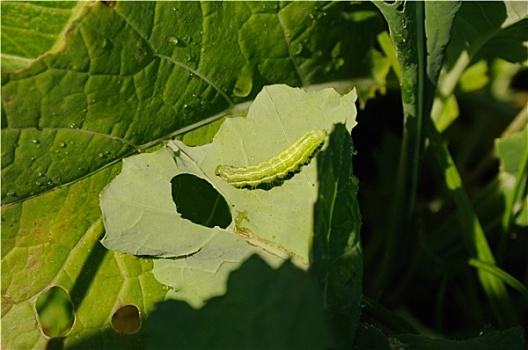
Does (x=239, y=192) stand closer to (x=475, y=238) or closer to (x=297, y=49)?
(x=297, y=49)

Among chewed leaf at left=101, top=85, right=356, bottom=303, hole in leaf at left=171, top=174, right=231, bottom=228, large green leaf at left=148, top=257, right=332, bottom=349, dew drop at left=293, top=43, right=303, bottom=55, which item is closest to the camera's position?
large green leaf at left=148, top=257, right=332, bottom=349

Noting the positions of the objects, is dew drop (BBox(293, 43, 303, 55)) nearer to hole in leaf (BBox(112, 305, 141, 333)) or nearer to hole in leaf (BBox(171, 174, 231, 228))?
hole in leaf (BBox(171, 174, 231, 228))

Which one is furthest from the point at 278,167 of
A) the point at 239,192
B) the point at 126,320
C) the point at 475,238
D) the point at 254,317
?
the point at 475,238

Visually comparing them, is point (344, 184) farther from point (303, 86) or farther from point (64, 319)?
point (64, 319)

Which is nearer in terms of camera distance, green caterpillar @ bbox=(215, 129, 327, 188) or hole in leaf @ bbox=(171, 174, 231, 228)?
green caterpillar @ bbox=(215, 129, 327, 188)

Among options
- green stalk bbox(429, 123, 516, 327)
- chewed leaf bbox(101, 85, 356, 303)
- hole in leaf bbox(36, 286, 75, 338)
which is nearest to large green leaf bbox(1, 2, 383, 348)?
hole in leaf bbox(36, 286, 75, 338)

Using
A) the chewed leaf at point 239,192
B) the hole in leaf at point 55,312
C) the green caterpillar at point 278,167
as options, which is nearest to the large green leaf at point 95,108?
the hole in leaf at point 55,312

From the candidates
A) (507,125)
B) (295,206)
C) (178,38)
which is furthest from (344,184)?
(507,125)
